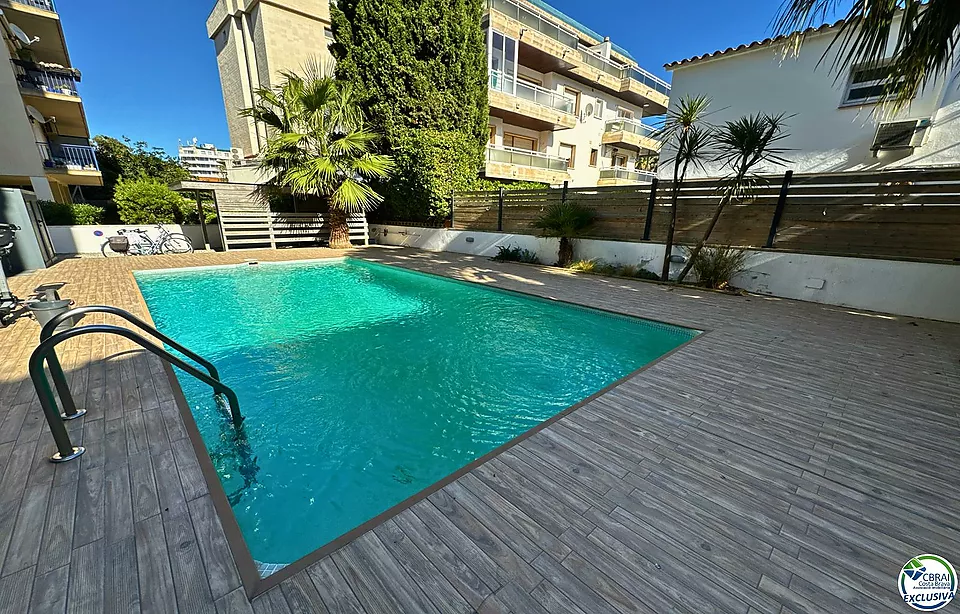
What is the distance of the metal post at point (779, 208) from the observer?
6.33 meters

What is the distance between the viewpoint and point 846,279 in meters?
5.83

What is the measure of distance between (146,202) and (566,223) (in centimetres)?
1393

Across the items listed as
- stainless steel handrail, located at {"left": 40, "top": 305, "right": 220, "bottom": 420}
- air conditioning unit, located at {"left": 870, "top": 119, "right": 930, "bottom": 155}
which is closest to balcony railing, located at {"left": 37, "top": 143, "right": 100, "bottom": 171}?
stainless steel handrail, located at {"left": 40, "top": 305, "right": 220, "bottom": 420}

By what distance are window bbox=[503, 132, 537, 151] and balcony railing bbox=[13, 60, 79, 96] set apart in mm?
17312

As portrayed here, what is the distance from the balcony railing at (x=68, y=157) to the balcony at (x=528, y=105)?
16864mm

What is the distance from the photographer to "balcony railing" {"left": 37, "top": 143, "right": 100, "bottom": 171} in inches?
529

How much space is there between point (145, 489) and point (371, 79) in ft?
41.4

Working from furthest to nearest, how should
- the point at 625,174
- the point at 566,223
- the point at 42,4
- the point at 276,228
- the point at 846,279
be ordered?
the point at 625,174 < the point at 276,228 < the point at 42,4 < the point at 566,223 < the point at 846,279

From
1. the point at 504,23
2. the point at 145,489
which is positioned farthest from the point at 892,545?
the point at 504,23

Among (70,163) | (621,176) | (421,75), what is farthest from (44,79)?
(621,176)

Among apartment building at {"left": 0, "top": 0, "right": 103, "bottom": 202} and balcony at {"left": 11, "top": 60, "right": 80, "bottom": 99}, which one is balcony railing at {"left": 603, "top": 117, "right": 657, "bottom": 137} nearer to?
apartment building at {"left": 0, "top": 0, "right": 103, "bottom": 202}

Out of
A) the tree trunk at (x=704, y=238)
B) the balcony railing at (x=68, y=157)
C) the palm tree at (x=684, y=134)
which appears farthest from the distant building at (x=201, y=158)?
the tree trunk at (x=704, y=238)

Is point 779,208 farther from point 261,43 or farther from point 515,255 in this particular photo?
point 261,43

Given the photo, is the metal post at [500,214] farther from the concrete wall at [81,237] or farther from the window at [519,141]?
the concrete wall at [81,237]
